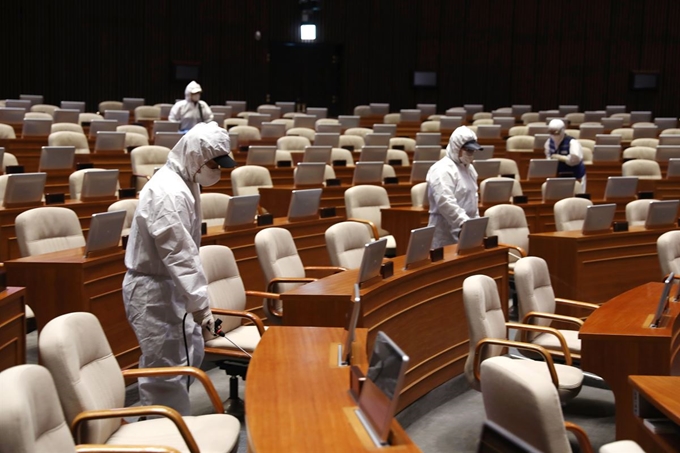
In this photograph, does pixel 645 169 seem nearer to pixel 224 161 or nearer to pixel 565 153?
pixel 565 153

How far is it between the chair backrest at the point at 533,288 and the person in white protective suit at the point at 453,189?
131cm

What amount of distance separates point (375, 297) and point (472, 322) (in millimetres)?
511

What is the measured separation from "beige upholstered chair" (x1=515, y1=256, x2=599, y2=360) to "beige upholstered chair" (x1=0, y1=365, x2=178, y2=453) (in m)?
2.75

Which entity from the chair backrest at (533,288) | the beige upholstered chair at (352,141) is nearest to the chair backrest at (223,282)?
the chair backrest at (533,288)

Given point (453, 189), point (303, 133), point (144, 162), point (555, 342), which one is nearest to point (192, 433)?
point (555, 342)

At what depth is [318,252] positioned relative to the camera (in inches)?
286

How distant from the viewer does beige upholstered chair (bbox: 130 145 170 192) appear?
904 cm

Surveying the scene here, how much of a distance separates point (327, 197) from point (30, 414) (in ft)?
21.9

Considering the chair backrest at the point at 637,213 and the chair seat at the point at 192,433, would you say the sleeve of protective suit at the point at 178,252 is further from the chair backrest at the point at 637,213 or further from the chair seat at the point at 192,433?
the chair backrest at the point at 637,213

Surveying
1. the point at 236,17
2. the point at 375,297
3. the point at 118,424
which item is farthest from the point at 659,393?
the point at 236,17

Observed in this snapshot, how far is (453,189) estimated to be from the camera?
6820 mm

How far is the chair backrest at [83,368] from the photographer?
314 centimetres

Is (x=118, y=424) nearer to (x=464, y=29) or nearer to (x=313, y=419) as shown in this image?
(x=313, y=419)

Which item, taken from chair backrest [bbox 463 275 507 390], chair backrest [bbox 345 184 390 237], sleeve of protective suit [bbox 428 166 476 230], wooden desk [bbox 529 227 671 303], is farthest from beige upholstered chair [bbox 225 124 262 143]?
chair backrest [bbox 463 275 507 390]
